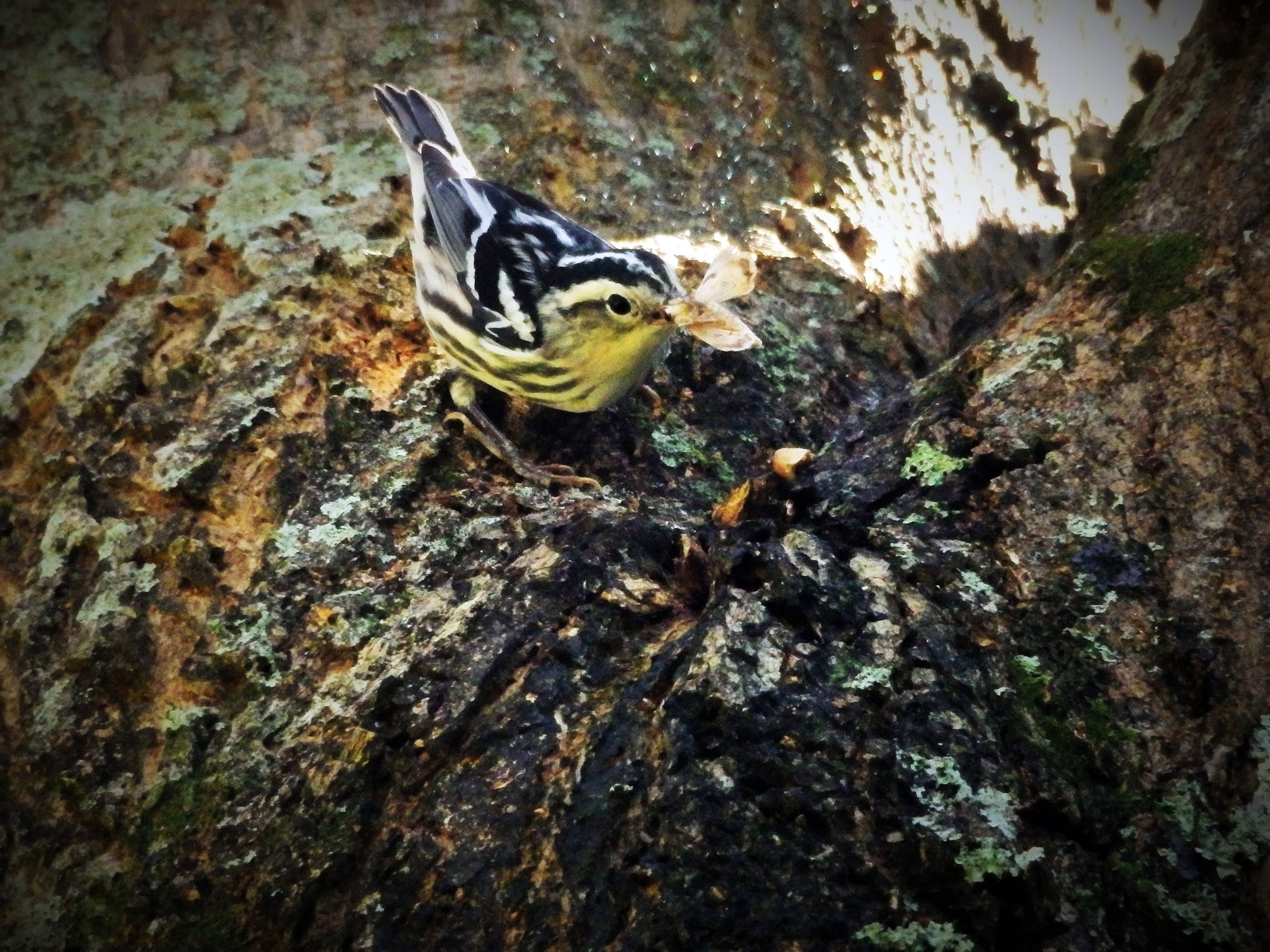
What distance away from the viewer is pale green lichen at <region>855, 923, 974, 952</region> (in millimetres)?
1283

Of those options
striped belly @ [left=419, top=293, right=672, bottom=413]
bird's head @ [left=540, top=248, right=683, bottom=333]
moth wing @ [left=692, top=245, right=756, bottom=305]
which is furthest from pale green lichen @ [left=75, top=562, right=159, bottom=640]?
moth wing @ [left=692, top=245, right=756, bottom=305]

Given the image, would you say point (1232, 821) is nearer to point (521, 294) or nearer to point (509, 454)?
point (509, 454)

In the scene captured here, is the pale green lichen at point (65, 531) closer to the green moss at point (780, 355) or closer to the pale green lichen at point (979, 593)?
the green moss at point (780, 355)

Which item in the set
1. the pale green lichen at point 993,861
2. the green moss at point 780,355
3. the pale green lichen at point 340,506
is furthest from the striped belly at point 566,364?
the pale green lichen at point 993,861

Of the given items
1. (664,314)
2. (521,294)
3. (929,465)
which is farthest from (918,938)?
(521,294)

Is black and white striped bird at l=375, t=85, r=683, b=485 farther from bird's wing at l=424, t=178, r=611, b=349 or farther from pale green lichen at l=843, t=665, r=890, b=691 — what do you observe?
pale green lichen at l=843, t=665, r=890, b=691

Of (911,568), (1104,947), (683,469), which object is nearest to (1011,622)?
(911,568)

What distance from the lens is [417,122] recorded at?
2613 millimetres

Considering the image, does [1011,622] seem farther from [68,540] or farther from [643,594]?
[68,540]

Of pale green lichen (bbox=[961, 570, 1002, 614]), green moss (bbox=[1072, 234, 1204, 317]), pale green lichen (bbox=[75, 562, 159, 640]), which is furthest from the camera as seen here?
pale green lichen (bbox=[75, 562, 159, 640])

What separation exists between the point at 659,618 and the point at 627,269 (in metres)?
0.89

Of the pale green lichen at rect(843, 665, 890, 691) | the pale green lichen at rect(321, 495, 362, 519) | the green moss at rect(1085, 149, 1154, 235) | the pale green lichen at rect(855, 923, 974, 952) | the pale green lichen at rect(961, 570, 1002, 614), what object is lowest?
the pale green lichen at rect(855, 923, 974, 952)

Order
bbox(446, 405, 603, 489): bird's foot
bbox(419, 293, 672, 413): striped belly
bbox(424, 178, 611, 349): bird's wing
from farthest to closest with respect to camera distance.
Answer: bbox(424, 178, 611, 349): bird's wing
bbox(419, 293, 672, 413): striped belly
bbox(446, 405, 603, 489): bird's foot

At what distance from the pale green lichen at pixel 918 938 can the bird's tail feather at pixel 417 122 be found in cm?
205
